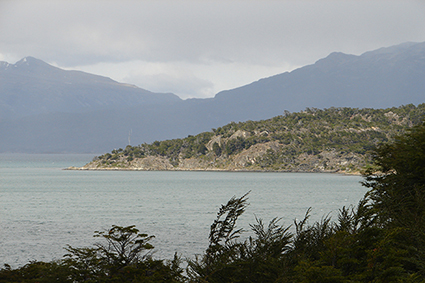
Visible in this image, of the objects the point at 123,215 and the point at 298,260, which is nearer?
the point at 298,260

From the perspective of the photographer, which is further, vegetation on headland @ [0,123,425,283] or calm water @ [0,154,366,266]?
calm water @ [0,154,366,266]

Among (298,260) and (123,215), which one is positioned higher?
(298,260)

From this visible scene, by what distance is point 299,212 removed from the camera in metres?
69.7

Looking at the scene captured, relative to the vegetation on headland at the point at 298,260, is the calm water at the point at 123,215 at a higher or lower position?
lower

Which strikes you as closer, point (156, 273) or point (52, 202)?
point (156, 273)

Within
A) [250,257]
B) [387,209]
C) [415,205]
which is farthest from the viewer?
[415,205]

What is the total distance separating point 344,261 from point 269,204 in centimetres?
6685

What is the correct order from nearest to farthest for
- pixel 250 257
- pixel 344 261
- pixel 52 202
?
pixel 344 261 → pixel 250 257 → pixel 52 202

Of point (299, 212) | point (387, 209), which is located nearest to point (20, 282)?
point (387, 209)

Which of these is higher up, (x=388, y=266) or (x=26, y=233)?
(x=388, y=266)

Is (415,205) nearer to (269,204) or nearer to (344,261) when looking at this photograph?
(344,261)

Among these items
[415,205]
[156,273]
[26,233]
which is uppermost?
[415,205]

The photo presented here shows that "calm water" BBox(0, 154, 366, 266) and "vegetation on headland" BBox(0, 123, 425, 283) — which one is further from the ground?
"vegetation on headland" BBox(0, 123, 425, 283)

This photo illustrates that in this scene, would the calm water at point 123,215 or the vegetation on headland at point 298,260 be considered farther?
the calm water at point 123,215
